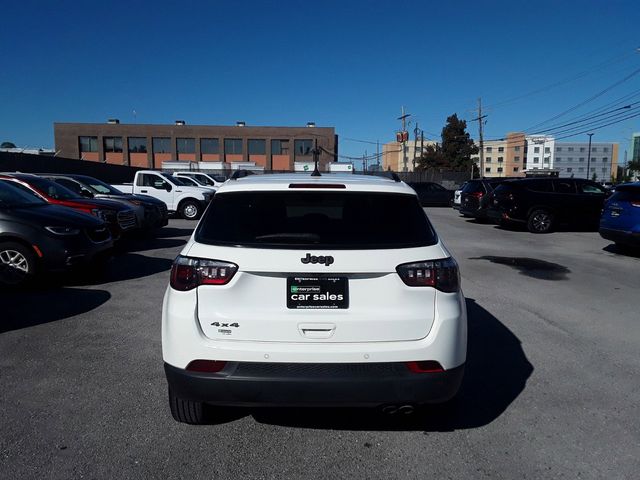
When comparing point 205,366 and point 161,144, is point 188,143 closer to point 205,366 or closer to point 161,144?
point 161,144

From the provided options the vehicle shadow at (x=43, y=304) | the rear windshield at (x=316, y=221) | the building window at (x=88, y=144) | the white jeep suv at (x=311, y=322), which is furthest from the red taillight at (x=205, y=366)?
the building window at (x=88, y=144)

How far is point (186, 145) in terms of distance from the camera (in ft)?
226

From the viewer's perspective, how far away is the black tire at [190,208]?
1891cm

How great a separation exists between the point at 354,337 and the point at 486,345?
8.80ft

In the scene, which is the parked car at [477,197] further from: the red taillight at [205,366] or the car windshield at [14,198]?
the red taillight at [205,366]

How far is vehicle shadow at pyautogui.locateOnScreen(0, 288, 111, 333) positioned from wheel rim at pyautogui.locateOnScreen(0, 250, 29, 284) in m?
0.23

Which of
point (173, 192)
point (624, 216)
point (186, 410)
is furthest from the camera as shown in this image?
point (173, 192)

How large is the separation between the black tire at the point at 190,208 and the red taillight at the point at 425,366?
666 inches

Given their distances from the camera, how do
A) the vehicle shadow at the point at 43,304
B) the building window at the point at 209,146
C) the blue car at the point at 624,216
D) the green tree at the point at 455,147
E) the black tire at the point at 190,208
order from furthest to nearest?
1. the green tree at the point at 455,147
2. the building window at the point at 209,146
3. the black tire at the point at 190,208
4. the blue car at the point at 624,216
5. the vehicle shadow at the point at 43,304

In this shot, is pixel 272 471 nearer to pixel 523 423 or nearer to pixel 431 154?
pixel 523 423

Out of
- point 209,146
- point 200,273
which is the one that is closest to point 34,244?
point 200,273

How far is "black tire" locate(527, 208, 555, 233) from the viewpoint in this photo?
1597 centimetres

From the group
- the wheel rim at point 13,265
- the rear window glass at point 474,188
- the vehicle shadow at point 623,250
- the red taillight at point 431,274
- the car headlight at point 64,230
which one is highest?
the rear window glass at point 474,188

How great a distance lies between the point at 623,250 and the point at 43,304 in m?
12.4
